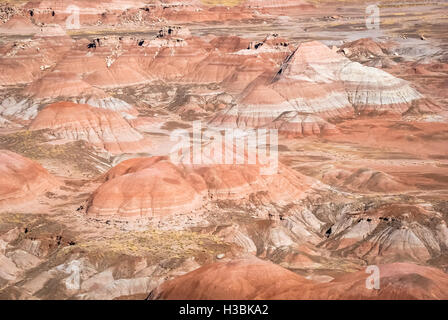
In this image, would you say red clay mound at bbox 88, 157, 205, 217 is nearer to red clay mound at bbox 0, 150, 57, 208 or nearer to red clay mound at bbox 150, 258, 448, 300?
red clay mound at bbox 0, 150, 57, 208

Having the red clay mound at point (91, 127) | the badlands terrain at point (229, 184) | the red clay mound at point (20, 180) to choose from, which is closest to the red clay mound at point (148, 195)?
the badlands terrain at point (229, 184)

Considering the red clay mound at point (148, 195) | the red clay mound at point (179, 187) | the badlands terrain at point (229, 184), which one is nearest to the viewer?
the badlands terrain at point (229, 184)

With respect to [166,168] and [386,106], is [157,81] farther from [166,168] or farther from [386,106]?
[166,168]

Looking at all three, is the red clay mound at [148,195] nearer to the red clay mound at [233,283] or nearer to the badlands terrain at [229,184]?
the badlands terrain at [229,184]

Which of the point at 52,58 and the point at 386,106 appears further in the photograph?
the point at 52,58

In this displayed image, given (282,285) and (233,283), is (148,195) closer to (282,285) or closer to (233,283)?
(233,283)

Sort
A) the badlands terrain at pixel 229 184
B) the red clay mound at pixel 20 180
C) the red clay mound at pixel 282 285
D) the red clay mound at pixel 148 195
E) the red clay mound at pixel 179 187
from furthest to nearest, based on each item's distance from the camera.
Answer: the red clay mound at pixel 20 180, the red clay mound at pixel 179 187, the red clay mound at pixel 148 195, the badlands terrain at pixel 229 184, the red clay mound at pixel 282 285

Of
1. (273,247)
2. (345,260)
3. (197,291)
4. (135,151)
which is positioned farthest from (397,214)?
(135,151)

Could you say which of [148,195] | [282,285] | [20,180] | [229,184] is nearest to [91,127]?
[20,180]
